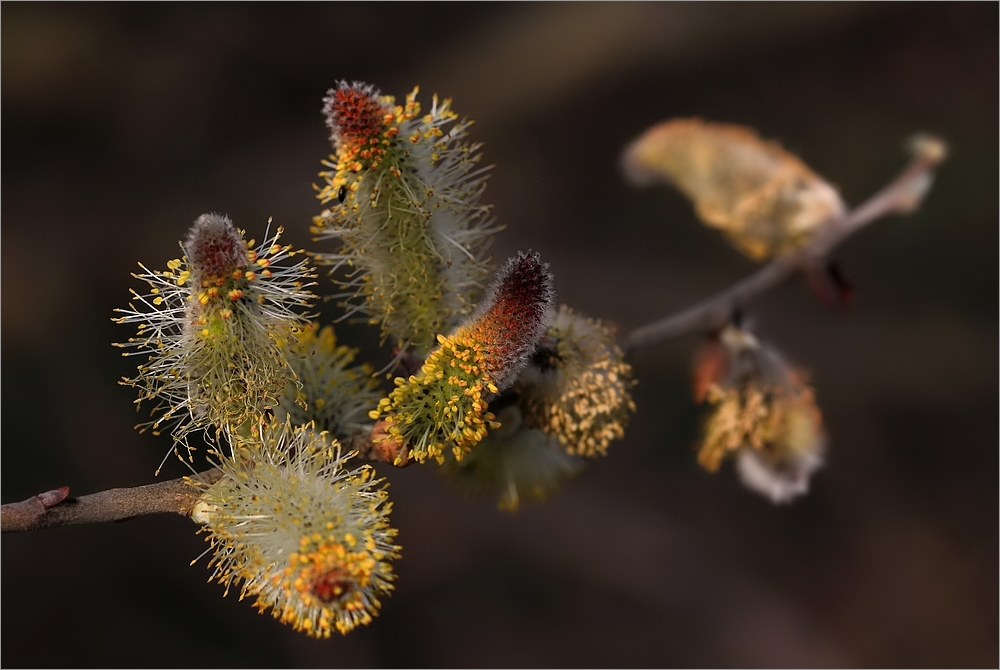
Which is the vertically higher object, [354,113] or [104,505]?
[354,113]

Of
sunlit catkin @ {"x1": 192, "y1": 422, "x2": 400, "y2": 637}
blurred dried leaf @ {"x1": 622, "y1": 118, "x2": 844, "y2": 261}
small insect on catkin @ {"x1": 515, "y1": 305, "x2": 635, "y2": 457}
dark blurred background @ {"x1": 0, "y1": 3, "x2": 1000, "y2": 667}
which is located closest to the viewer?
sunlit catkin @ {"x1": 192, "y1": 422, "x2": 400, "y2": 637}

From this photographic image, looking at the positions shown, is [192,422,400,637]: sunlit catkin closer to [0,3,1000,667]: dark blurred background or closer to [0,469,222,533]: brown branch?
[0,469,222,533]: brown branch

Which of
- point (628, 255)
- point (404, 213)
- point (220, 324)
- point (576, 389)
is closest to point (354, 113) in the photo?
point (404, 213)

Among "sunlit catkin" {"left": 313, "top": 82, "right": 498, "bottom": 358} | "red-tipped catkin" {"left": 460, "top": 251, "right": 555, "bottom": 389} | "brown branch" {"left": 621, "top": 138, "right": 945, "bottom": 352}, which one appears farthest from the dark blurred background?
"red-tipped catkin" {"left": 460, "top": 251, "right": 555, "bottom": 389}

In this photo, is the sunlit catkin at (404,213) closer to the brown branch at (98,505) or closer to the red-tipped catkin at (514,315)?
the red-tipped catkin at (514,315)

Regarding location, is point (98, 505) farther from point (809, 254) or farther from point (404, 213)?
point (809, 254)

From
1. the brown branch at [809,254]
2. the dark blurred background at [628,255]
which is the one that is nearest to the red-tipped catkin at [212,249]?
the brown branch at [809,254]
